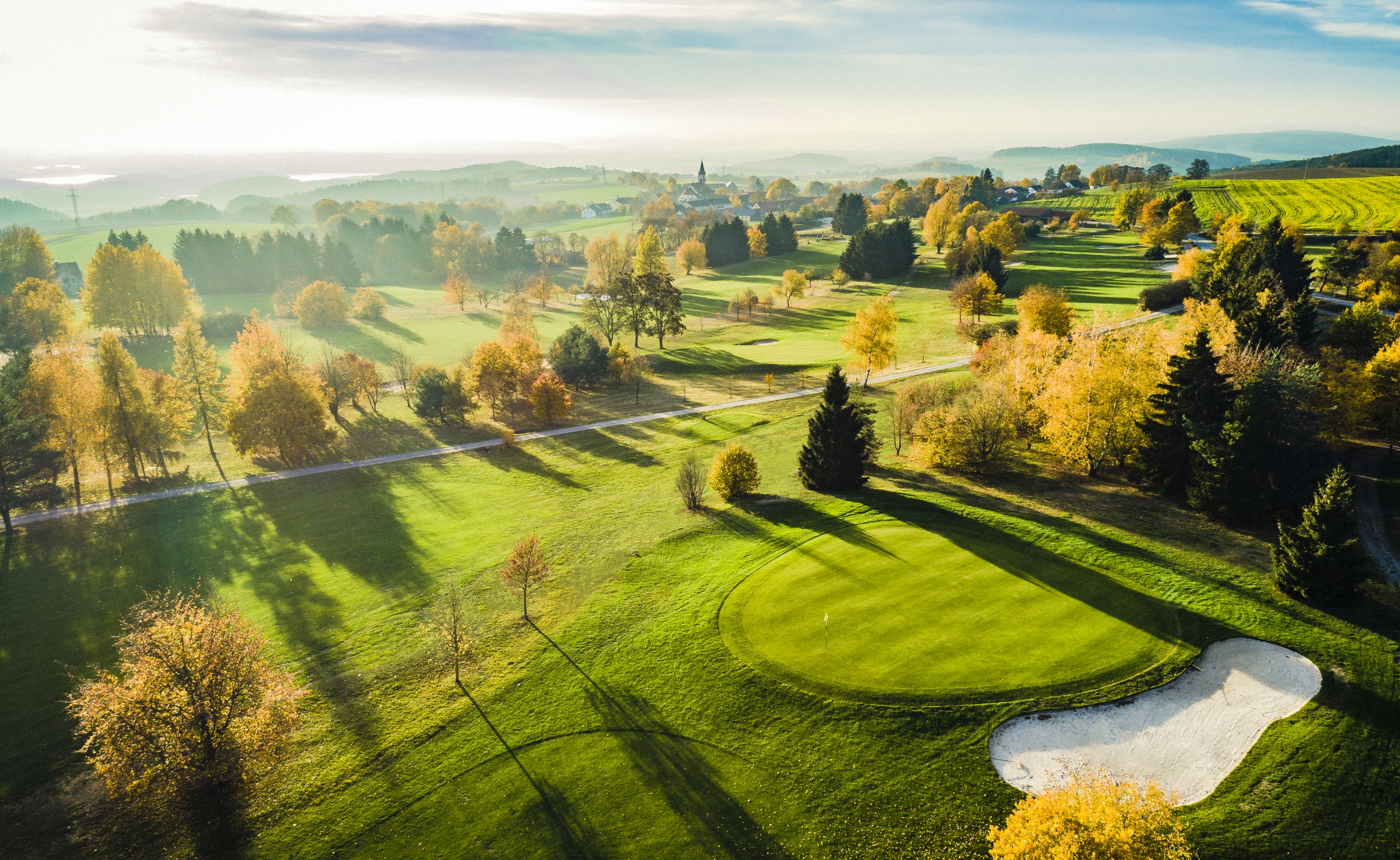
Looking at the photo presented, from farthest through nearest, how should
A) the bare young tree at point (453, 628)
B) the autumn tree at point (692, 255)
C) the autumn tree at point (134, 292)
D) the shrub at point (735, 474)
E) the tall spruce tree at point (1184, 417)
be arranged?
1. the autumn tree at point (692, 255)
2. the autumn tree at point (134, 292)
3. the shrub at point (735, 474)
4. the tall spruce tree at point (1184, 417)
5. the bare young tree at point (453, 628)

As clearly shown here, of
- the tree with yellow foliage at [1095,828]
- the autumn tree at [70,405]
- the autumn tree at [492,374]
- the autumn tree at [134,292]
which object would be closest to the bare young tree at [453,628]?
the tree with yellow foliage at [1095,828]

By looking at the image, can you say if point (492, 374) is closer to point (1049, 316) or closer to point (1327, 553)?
point (1049, 316)

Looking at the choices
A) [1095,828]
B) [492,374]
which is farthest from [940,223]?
[1095,828]

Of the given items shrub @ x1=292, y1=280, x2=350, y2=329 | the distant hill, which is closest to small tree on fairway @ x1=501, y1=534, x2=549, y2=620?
shrub @ x1=292, y1=280, x2=350, y2=329

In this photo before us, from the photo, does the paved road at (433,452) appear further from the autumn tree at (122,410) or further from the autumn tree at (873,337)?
the autumn tree at (122,410)

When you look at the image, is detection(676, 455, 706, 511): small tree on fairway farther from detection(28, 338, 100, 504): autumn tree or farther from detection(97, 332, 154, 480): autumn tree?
detection(28, 338, 100, 504): autumn tree
